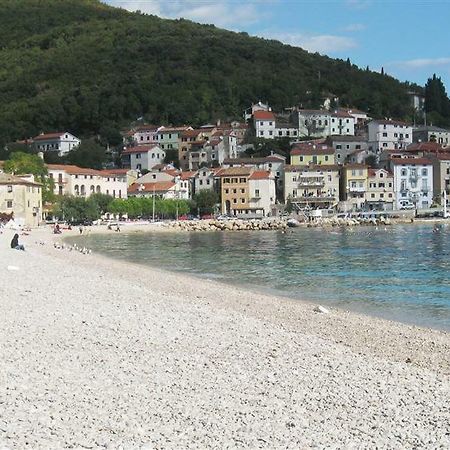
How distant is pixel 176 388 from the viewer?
7922 mm

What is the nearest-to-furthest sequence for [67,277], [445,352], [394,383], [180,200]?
1. [394,383]
2. [445,352]
3. [67,277]
4. [180,200]

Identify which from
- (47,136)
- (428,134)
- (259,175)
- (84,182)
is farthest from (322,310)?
(47,136)

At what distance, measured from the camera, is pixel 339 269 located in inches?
1085

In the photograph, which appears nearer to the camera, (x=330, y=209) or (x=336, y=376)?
(x=336, y=376)

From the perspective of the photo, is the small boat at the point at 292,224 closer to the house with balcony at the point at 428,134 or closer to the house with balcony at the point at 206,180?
the house with balcony at the point at 206,180

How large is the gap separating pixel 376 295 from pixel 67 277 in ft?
28.4

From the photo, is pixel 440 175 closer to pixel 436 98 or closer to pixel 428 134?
pixel 428 134

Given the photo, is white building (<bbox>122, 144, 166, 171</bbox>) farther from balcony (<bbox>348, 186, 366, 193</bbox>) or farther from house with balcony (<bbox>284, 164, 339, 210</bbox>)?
balcony (<bbox>348, 186, 366, 193</bbox>)

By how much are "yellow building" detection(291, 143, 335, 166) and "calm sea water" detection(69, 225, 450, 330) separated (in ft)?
158

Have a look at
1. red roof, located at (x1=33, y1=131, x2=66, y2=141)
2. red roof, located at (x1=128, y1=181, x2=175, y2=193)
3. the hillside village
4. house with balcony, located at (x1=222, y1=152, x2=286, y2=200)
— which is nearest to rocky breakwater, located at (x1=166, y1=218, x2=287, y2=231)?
the hillside village

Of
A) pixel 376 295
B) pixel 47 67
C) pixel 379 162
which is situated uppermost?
pixel 47 67

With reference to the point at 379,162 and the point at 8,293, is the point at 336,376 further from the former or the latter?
the point at 379,162

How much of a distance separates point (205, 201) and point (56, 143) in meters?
39.4

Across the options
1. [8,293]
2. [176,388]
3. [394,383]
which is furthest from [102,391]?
[8,293]
